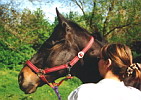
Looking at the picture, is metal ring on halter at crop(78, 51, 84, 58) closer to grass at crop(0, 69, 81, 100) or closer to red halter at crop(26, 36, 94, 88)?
red halter at crop(26, 36, 94, 88)

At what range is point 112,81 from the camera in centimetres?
154

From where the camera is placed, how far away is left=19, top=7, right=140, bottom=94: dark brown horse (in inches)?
111

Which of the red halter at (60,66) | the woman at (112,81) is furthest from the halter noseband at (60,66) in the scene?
the woman at (112,81)

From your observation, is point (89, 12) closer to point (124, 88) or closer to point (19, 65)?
point (19, 65)

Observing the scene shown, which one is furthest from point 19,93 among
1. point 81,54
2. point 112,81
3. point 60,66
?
point 112,81

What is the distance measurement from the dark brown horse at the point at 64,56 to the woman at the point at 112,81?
3.79 feet

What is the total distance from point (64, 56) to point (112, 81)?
4.39 feet

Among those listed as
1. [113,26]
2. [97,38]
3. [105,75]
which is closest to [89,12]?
[113,26]

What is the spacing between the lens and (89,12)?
43.5ft

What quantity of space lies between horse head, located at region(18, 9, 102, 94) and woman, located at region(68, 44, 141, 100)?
116cm

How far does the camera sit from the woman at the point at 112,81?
1.44m

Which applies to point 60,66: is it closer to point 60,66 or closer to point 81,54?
point 60,66

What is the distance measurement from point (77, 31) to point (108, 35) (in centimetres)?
1102

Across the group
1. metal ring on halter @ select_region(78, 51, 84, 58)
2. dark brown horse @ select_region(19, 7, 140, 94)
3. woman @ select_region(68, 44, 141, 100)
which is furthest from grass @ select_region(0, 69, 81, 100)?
woman @ select_region(68, 44, 141, 100)
